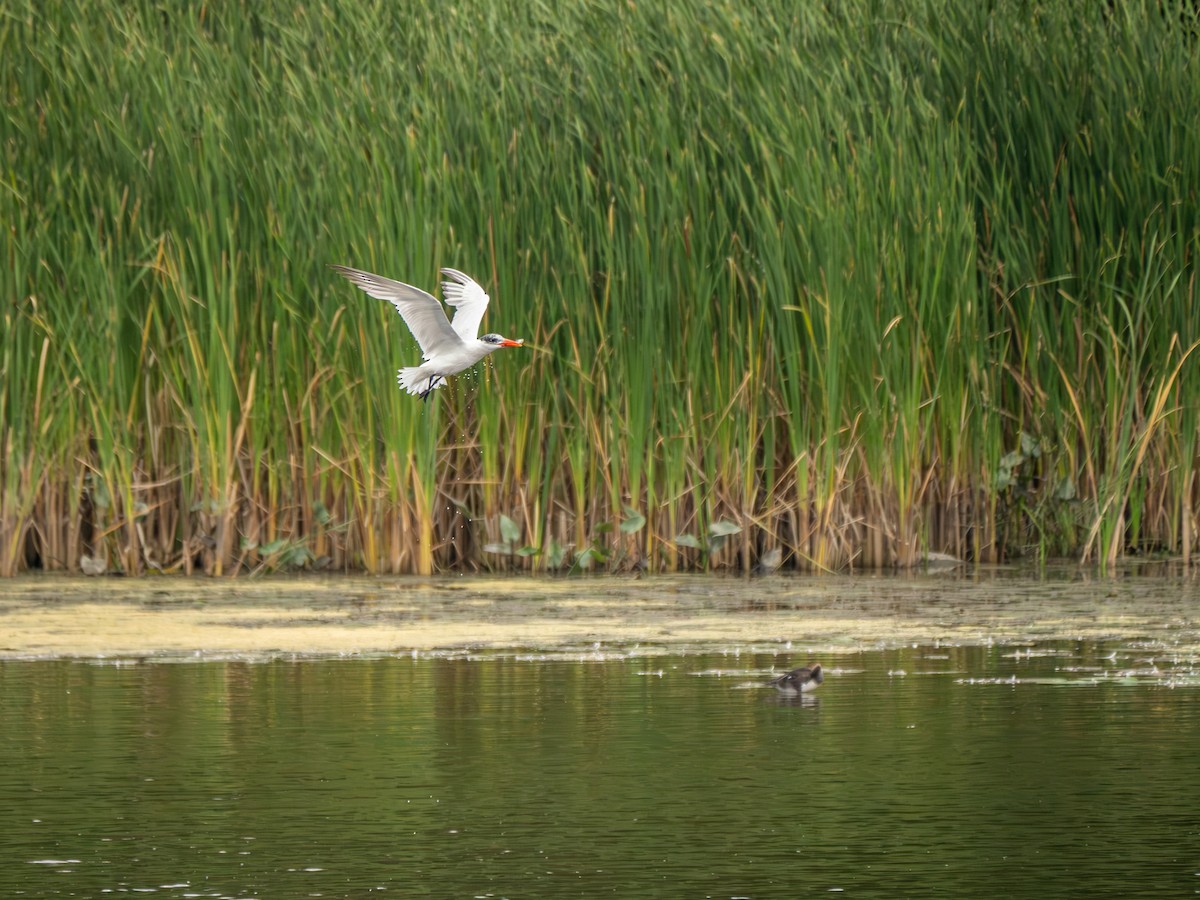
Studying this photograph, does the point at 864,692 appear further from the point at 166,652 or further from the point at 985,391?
the point at 985,391

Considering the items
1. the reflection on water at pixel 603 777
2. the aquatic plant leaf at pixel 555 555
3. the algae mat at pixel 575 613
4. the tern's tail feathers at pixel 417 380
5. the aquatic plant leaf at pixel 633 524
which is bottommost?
the reflection on water at pixel 603 777

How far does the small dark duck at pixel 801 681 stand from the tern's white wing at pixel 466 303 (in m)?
2.62

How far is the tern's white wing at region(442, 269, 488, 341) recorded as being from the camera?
29.3 feet

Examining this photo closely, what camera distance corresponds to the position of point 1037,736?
5.93 m

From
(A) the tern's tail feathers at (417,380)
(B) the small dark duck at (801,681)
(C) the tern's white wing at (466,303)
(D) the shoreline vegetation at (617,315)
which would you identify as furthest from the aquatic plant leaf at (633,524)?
(B) the small dark duck at (801,681)

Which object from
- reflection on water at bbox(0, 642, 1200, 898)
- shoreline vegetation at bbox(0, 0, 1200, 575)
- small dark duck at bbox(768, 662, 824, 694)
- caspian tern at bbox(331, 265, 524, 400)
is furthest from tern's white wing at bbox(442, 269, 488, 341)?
small dark duck at bbox(768, 662, 824, 694)

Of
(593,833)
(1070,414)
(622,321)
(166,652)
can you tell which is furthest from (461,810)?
(1070,414)

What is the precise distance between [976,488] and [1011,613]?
169 cm

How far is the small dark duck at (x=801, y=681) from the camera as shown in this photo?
665 centimetres

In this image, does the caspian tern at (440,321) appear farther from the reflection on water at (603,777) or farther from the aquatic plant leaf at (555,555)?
the reflection on water at (603,777)

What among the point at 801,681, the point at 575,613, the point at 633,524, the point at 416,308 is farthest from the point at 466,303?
the point at 801,681

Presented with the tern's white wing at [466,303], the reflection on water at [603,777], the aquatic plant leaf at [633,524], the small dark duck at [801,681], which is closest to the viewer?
the reflection on water at [603,777]

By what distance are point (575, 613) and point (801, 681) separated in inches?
84.4

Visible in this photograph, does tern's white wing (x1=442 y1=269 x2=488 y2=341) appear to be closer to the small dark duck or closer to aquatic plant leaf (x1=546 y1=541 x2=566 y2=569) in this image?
aquatic plant leaf (x1=546 y1=541 x2=566 y2=569)
